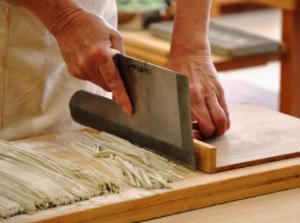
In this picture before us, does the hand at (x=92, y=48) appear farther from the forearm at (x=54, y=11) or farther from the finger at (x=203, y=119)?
the finger at (x=203, y=119)

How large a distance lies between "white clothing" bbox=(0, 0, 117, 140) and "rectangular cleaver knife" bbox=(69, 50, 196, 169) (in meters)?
0.17

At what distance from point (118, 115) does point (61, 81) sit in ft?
0.75

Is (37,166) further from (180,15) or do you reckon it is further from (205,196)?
(180,15)

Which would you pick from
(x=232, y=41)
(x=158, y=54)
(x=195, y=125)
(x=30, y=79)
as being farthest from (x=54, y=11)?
(x=232, y=41)

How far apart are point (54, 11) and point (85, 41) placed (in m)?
0.10

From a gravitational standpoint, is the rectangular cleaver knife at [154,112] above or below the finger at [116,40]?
below

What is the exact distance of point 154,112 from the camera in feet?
4.19

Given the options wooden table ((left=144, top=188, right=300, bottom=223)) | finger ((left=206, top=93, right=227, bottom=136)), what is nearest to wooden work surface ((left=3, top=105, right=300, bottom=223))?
wooden table ((left=144, top=188, right=300, bottom=223))

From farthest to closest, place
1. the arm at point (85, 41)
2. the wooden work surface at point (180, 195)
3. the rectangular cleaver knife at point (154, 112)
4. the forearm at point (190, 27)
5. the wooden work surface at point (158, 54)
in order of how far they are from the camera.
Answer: the wooden work surface at point (158, 54) → the forearm at point (190, 27) → the arm at point (85, 41) → the rectangular cleaver knife at point (154, 112) → the wooden work surface at point (180, 195)

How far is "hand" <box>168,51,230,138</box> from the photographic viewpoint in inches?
53.9

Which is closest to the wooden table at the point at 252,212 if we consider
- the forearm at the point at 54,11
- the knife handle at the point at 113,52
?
the knife handle at the point at 113,52

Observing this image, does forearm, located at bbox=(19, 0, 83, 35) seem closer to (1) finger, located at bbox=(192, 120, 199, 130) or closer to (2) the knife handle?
(2) the knife handle

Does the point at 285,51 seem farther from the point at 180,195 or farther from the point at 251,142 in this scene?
the point at 180,195

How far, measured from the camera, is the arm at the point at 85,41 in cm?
131
